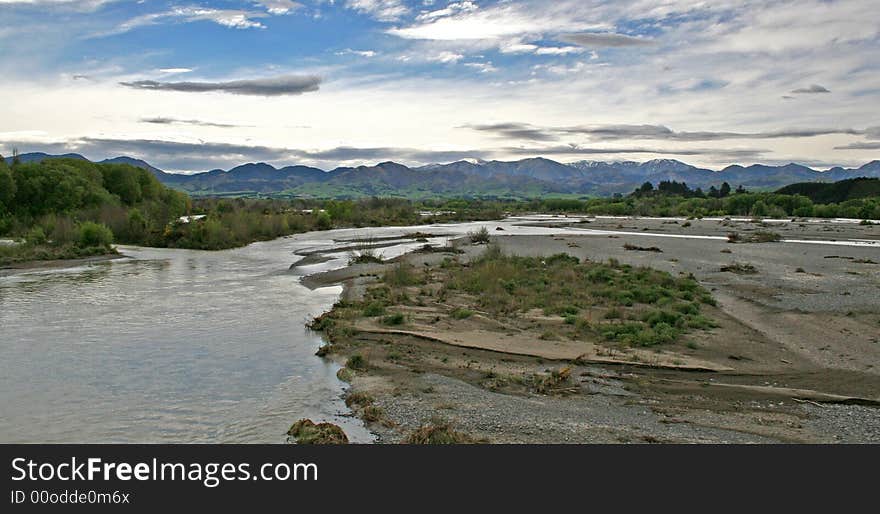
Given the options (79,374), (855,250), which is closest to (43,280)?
(79,374)

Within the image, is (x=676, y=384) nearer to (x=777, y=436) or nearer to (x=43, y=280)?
(x=777, y=436)

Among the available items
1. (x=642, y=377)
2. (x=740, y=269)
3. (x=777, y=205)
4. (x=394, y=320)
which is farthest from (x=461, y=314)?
(x=777, y=205)

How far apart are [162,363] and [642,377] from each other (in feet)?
37.9

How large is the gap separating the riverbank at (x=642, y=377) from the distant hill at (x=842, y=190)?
113m

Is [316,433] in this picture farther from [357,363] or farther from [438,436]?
[357,363]

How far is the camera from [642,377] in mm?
14391

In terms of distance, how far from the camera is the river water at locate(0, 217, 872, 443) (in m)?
11.7

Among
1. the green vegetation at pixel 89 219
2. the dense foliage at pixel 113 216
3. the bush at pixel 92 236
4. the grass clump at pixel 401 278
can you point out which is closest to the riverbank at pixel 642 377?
the grass clump at pixel 401 278

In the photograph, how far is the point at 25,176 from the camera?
62469mm

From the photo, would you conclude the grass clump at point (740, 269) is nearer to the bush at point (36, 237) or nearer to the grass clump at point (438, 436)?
the grass clump at point (438, 436)

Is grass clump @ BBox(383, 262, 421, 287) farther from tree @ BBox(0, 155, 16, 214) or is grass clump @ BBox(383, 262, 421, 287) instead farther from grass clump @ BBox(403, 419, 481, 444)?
tree @ BBox(0, 155, 16, 214)

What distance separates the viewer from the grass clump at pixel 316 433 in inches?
405

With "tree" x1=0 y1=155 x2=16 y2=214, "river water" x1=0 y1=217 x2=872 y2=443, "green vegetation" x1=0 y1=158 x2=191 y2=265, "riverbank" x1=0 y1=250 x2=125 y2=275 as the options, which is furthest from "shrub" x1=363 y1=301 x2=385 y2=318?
"tree" x1=0 y1=155 x2=16 y2=214
